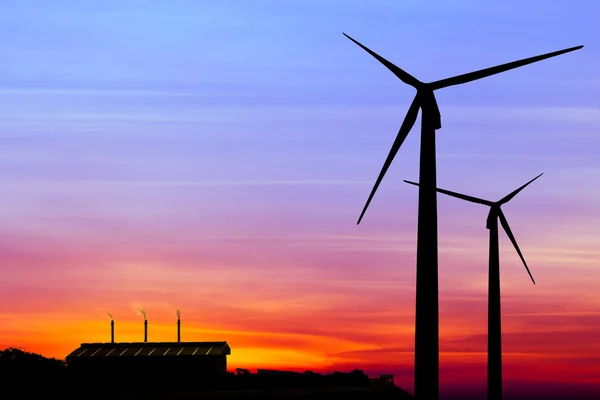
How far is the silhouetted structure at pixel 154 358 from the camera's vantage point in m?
135

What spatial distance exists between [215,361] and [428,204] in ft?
273

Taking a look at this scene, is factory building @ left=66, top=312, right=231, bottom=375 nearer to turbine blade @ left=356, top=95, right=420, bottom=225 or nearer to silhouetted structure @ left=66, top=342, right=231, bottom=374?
silhouetted structure @ left=66, top=342, right=231, bottom=374

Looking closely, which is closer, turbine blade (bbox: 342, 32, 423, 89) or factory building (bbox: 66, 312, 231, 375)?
turbine blade (bbox: 342, 32, 423, 89)

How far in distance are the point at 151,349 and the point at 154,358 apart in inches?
178

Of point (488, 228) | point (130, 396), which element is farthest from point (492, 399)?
point (130, 396)

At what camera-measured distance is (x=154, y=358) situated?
135m

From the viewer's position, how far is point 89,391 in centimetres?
11931

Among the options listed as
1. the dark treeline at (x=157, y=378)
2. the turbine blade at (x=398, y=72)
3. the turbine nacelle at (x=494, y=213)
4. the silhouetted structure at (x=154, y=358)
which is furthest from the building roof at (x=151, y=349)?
the turbine blade at (x=398, y=72)

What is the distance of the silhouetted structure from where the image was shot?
443ft

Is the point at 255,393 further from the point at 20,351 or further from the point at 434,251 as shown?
the point at 434,251

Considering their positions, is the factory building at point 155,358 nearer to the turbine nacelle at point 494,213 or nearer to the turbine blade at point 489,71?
the turbine nacelle at point 494,213

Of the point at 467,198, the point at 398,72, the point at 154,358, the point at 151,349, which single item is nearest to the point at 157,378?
the point at 154,358

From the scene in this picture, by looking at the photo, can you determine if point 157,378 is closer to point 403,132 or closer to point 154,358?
point 154,358

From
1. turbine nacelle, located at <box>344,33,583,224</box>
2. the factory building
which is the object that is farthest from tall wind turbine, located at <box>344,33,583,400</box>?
the factory building
